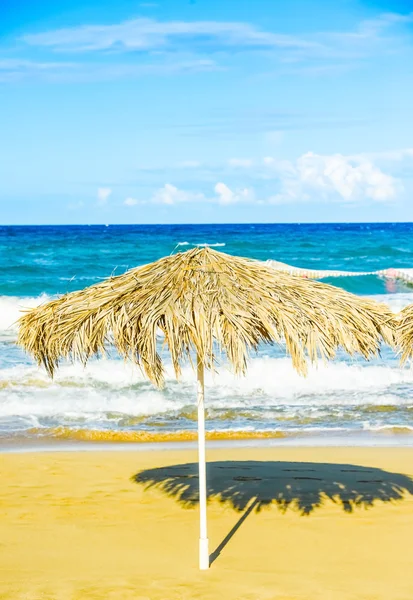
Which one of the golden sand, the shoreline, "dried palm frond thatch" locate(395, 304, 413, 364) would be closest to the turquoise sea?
the shoreline

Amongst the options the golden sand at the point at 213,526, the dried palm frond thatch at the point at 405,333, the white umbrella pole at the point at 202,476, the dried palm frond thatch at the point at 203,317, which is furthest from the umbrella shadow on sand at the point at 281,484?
the dried palm frond thatch at the point at 203,317

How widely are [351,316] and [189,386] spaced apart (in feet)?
25.4

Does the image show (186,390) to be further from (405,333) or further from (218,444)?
(405,333)

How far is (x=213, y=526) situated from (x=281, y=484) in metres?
1.37

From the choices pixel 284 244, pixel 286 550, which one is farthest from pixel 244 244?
pixel 286 550

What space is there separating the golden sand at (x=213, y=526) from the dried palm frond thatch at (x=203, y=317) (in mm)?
1317

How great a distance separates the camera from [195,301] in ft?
15.2

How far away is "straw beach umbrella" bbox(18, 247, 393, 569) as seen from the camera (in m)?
4.59

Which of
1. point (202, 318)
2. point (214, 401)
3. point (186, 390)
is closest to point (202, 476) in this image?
point (202, 318)

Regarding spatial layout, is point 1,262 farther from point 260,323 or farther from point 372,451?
point 260,323

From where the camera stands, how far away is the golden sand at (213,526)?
482cm

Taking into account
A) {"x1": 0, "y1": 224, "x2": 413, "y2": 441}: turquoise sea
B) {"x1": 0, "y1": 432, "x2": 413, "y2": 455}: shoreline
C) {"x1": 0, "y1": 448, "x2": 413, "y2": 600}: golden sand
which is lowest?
{"x1": 0, "y1": 448, "x2": 413, "y2": 600}: golden sand

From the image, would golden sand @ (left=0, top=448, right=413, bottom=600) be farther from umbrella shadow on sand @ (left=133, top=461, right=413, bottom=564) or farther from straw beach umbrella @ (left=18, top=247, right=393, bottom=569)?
straw beach umbrella @ (left=18, top=247, right=393, bottom=569)

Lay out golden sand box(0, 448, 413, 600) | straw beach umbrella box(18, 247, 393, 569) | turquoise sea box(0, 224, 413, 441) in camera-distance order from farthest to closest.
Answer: turquoise sea box(0, 224, 413, 441) < golden sand box(0, 448, 413, 600) < straw beach umbrella box(18, 247, 393, 569)
